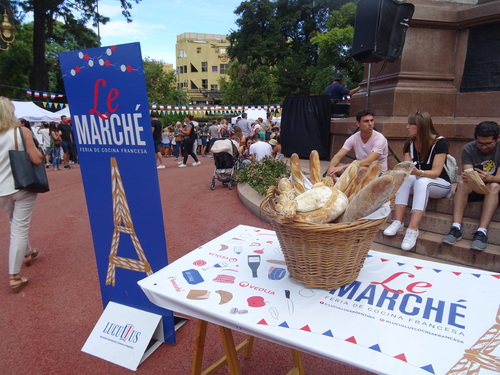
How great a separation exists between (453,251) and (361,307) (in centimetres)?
272

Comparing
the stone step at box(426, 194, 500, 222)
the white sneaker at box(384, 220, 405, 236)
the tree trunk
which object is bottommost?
the white sneaker at box(384, 220, 405, 236)

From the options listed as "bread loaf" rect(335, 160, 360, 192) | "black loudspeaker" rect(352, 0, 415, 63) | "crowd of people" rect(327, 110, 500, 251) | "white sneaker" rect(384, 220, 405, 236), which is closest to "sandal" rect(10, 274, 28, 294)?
"crowd of people" rect(327, 110, 500, 251)

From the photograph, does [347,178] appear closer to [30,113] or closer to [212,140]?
[212,140]

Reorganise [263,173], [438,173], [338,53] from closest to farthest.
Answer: [438,173]
[263,173]
[338,53]

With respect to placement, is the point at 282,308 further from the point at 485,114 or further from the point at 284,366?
the point at 485,114

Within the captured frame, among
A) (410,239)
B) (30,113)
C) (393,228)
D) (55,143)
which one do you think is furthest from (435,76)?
(30,113)

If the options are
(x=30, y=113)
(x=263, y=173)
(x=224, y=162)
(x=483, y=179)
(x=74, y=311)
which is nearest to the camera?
(x=74, y=311)

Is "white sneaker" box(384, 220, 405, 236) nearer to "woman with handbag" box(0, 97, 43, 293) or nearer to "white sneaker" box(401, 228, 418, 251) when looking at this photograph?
"white sneaker" box(401, 228, 418, 251)

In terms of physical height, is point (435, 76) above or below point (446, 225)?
above

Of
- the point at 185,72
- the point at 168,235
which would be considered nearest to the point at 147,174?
the point at 168,235

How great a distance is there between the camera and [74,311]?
3146 mm

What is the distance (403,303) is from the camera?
4.55 feet

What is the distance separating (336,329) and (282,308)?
24 centimetres

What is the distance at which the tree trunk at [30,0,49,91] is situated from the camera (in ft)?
64.2
